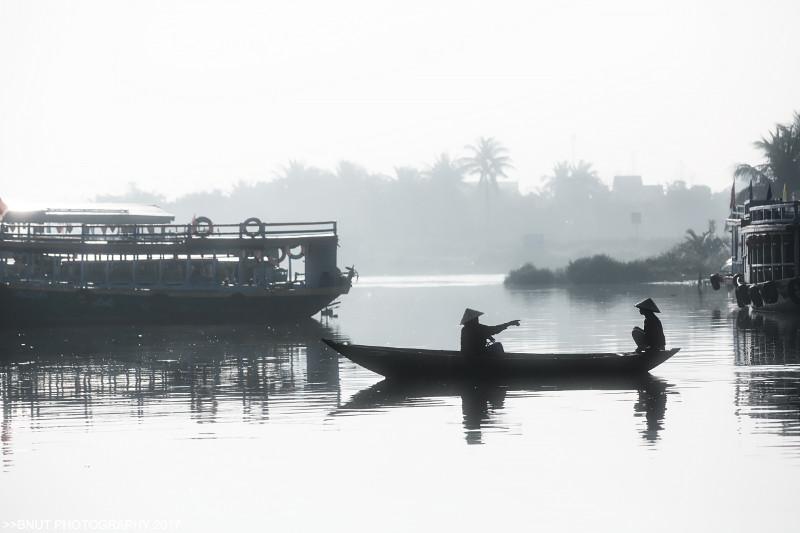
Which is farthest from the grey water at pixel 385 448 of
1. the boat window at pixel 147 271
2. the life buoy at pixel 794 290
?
the boat window at pixel 147 271

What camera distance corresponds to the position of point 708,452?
20891mm

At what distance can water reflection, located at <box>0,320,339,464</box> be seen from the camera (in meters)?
27.8

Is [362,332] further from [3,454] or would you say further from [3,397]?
[3,454]

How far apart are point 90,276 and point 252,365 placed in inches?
1078

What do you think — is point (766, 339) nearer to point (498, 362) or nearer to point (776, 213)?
point (498, 362)

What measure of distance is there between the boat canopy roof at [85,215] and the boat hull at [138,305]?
30.4 feet

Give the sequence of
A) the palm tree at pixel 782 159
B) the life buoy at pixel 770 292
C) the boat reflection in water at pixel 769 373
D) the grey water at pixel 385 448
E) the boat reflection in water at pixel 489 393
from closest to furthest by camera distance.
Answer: the grey water at pixel 385 448
the boat reflection in water at pixel 769 373
the boat reflection in water at pixel 489 393
the life buoy at pixel 770 292
the palm tree at pixel 782 159

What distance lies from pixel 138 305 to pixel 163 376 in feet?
86.9

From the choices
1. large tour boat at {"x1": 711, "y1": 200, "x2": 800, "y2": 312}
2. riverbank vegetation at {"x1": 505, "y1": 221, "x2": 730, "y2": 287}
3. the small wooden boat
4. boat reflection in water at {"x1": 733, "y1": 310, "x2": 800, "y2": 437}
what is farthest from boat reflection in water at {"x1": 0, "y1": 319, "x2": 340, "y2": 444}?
riverbank vegetation at {"x1": 505, "y1": 221, "x2": 730, "y2": 287}

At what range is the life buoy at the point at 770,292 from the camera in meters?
61.2

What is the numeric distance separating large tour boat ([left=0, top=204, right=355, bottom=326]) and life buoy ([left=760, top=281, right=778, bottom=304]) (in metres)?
19.2

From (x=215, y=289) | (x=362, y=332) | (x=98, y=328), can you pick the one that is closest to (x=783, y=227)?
(x=362, y=332)

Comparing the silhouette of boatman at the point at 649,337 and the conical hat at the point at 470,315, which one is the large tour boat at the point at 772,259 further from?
the conical hat at the point at 470,315

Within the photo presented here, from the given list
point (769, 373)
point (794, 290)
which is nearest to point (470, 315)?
point (769, 373)
